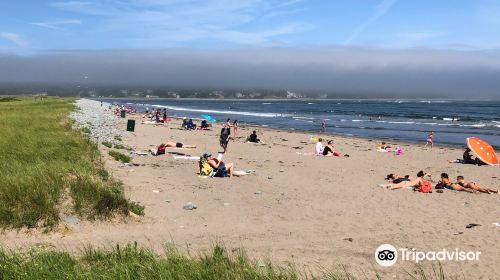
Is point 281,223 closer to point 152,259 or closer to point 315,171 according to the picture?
point 152,259

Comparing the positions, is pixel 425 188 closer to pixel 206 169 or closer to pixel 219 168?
pixel 219 168

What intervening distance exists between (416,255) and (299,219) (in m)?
3.10

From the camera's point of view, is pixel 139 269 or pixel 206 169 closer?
pixel 139 269

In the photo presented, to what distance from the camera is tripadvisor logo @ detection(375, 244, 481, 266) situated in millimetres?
8125

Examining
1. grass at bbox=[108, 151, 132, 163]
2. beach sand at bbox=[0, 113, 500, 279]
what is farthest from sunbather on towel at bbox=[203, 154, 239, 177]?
grass at bbox=[108, 151, 132, 163]

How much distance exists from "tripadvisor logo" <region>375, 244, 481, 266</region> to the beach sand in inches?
6.6

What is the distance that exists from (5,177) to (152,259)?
5.44 m

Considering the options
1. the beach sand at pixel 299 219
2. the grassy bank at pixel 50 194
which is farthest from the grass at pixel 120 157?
the grassy bank at pixel 50 194

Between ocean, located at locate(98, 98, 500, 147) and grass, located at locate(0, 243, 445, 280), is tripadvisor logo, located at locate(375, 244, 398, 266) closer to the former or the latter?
grass, located at locate(0, 243, 445, 280)

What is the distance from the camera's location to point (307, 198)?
13.2m

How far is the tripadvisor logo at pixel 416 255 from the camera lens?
320 inches

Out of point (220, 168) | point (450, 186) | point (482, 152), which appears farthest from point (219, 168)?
point (482, 152)

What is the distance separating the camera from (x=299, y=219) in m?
10.8

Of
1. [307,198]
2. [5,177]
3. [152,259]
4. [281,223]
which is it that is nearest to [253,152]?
→ [307,198]
